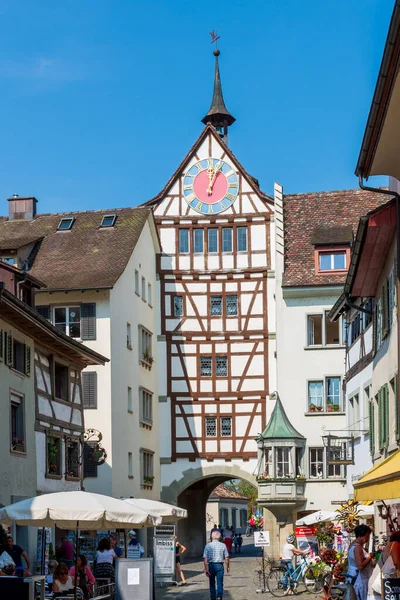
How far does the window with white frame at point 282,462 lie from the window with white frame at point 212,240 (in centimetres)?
963

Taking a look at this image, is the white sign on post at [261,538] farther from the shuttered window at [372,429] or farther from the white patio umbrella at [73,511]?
the white patio umbrella at [73,511]

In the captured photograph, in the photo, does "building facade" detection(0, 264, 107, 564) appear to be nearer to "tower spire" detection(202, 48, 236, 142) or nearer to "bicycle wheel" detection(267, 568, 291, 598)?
"bicycle wheel" detection(267, 568, 291, 598)

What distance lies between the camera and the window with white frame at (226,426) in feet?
172

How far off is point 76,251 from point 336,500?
14946 mm

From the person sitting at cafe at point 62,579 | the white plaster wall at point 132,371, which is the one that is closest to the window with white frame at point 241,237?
the white plaster wall at point 132,371

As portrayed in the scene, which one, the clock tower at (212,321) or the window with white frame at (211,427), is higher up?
the clock tower at (212,321)

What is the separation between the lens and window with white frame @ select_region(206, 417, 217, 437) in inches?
2071

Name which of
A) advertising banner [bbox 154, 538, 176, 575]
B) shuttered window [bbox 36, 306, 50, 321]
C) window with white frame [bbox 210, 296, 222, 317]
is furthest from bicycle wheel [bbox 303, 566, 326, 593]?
window with white frame [bbox 210, 296, 222, 317]

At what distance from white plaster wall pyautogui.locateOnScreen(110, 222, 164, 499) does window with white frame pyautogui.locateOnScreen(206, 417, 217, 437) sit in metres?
2.25

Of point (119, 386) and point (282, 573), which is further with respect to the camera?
point (119, 386)

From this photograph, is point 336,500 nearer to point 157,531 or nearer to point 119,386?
point 119,386

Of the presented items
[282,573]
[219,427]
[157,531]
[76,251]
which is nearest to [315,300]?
[219,427]

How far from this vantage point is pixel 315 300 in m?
51.2

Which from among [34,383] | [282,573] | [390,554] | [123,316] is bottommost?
[282,573]
